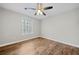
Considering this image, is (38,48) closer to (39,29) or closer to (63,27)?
(39,29)

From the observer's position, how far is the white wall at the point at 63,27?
1641mm

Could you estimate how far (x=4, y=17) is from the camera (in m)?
1.63

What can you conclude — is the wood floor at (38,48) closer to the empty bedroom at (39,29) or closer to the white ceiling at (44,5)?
the empty bedroom at (39,29)

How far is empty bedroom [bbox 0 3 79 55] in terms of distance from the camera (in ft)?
5.34

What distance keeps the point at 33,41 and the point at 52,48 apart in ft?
1.19

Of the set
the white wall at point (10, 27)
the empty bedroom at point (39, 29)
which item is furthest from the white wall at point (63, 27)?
the white wall at point (10, 27)

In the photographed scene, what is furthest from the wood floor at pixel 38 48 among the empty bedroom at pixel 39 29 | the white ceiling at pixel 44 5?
the white ceiling at pixel 44 5

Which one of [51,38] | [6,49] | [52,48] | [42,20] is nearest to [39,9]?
[42,20]

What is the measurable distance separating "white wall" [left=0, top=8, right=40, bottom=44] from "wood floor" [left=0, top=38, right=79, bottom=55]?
12 centimetres

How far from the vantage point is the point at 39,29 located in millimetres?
1743

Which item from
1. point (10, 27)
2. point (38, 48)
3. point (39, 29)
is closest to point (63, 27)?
point (39, 29)

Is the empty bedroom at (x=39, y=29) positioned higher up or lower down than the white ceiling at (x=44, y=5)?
lower down

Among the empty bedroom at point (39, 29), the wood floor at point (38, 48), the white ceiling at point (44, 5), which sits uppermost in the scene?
the white ceiling at point (44, 5)

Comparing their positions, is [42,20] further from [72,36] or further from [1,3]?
[1,3]
